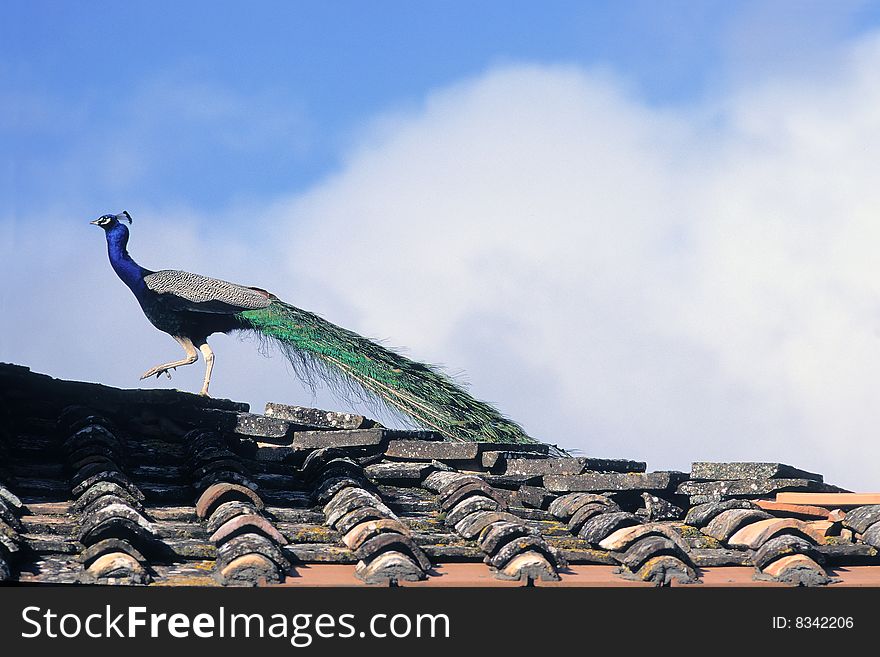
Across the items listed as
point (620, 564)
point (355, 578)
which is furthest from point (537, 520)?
point (355, 578)

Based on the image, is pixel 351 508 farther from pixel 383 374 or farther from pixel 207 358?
pixel 207 358

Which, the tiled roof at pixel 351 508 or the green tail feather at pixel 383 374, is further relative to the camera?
the green tail feather at pixel 383 374

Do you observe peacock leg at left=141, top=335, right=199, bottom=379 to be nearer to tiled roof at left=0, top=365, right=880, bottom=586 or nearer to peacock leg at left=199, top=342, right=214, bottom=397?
peacock leg at left=199, top=342, right=214, bottom=397

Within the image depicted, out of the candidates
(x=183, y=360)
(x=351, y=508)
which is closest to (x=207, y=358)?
(x=183, y=360)

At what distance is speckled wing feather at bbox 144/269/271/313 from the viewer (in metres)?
11.7

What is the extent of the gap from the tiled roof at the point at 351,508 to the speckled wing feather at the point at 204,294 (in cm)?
321

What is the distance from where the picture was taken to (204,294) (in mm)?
11844

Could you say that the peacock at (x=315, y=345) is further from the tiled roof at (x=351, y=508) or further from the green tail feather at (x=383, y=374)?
the tiled roof at (x=351, y=508)

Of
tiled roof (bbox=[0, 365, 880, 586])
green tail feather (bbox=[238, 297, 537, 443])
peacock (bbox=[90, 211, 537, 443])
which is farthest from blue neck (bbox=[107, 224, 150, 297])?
tiled roof (bbox=[0, 365, 880, 586])

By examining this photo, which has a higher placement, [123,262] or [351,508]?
[123,262]

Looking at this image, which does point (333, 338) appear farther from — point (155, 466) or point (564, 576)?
point (564, 576)

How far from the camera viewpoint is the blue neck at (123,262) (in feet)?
41.0

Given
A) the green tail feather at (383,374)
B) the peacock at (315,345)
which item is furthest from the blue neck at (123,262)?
the green tail feather at (383,374)

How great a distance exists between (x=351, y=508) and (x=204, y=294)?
6095 millimetres
